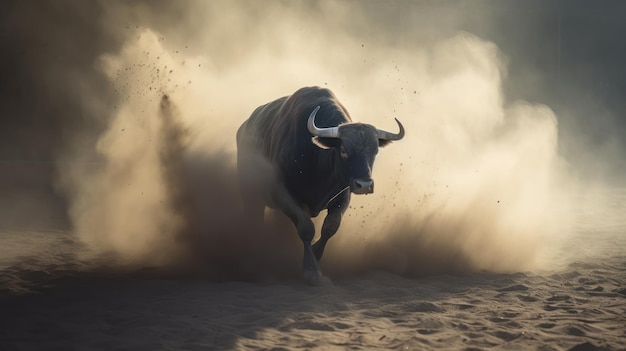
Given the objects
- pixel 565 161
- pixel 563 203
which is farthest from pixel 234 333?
pixel 565 161

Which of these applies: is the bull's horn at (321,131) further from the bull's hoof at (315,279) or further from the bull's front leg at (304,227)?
the bull's hoof at (315,279)

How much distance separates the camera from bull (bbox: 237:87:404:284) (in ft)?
18.7

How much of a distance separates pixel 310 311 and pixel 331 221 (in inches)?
53.5

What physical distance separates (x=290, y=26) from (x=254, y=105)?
5.01 m

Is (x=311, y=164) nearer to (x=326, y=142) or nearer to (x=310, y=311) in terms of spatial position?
(x=326, y=142)

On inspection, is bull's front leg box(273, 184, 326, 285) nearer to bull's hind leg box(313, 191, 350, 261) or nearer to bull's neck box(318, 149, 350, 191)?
bull's hind leg box(313, 191, 350, 261)

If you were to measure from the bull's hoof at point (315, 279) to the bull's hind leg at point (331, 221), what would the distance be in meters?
0.42

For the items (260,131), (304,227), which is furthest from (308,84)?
(304,227)

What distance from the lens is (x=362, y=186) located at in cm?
536

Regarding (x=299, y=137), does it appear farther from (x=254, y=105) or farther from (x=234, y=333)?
(x=254, y=105)

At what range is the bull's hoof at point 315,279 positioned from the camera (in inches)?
221

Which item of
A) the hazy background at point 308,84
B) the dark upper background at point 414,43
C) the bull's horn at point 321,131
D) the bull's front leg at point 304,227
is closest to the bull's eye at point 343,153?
the bull's horn at point 321,131

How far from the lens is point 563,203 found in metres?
11.3

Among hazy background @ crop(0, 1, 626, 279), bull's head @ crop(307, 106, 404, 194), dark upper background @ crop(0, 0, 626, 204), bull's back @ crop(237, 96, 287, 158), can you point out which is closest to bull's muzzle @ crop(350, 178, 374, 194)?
bull's head @ crop(307, 106, 404, 194)
